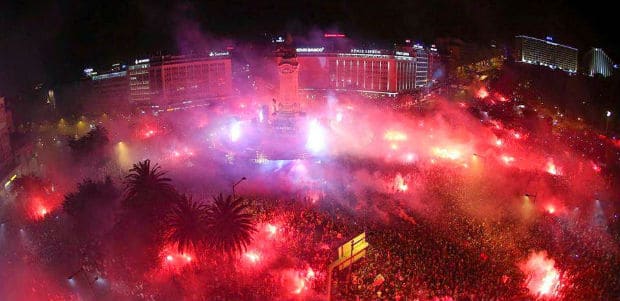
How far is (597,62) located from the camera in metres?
54.7

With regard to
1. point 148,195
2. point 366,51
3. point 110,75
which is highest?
point 366,51

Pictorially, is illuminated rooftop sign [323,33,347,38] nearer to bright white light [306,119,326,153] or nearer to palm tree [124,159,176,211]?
bright white light [306,119,326,153]

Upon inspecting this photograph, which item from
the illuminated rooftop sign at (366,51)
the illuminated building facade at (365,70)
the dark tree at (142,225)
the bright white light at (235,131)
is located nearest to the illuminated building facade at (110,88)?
the bright white light at (235,131)

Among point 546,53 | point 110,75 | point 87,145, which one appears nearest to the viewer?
point 87,145

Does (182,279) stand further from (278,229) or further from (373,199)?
(373,199)

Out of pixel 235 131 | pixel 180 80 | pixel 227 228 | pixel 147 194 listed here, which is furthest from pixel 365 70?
pixel 227 228

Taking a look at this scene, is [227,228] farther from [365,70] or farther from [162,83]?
[365,70]

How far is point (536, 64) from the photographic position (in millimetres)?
60625

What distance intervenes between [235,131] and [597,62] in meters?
45.7

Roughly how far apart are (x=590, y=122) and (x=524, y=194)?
24.1m

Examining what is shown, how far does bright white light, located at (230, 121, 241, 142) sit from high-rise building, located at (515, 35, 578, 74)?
139ft

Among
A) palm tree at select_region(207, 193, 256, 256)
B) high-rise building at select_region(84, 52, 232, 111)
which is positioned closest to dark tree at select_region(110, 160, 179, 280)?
palm tree at select_region(207, 193, 256, 256)

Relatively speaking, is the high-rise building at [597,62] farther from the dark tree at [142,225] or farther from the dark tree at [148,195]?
the dark tree at [142,225]

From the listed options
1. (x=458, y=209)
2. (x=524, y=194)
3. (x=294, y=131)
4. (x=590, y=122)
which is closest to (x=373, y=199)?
(x=458, y=209)
